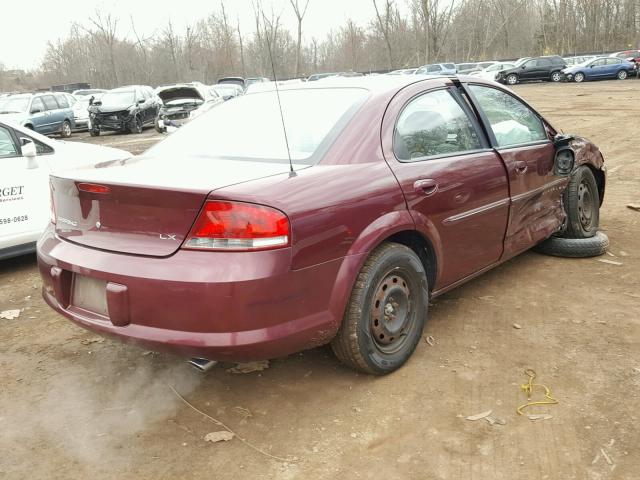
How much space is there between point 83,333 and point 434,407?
7.90ft

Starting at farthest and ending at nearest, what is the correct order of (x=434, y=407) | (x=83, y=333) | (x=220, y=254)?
(x=83, y=333) < (x=434, y=407) < (x=220, y=254)

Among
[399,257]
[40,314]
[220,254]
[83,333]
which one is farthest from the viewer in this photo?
[40,314]

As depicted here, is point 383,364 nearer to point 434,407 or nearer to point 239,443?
point 434,407

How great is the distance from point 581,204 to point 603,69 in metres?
34.1

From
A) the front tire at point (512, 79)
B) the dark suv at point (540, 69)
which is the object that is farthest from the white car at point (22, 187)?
the front tire at point (512, 79)

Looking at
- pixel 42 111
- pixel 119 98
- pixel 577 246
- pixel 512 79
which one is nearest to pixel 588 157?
pixel 577 246

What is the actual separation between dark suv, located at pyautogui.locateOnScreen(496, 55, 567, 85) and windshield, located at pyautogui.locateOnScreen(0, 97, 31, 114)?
1094 inches

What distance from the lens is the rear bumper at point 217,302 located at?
251 cm

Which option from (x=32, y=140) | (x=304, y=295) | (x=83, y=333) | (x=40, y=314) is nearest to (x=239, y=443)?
(x=304, y=295)

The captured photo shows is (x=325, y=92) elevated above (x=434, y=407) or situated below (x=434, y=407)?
above

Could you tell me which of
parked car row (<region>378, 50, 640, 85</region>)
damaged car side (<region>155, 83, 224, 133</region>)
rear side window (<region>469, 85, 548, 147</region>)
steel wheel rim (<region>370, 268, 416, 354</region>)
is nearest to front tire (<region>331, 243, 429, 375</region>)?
steel wheel rim (<region>370, 268, 416, 354</region>)

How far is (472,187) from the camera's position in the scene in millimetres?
3648

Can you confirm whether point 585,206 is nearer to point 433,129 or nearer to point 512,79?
point 433,129

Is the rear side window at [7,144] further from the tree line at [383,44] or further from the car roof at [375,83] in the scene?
the tree line at [383,44]
